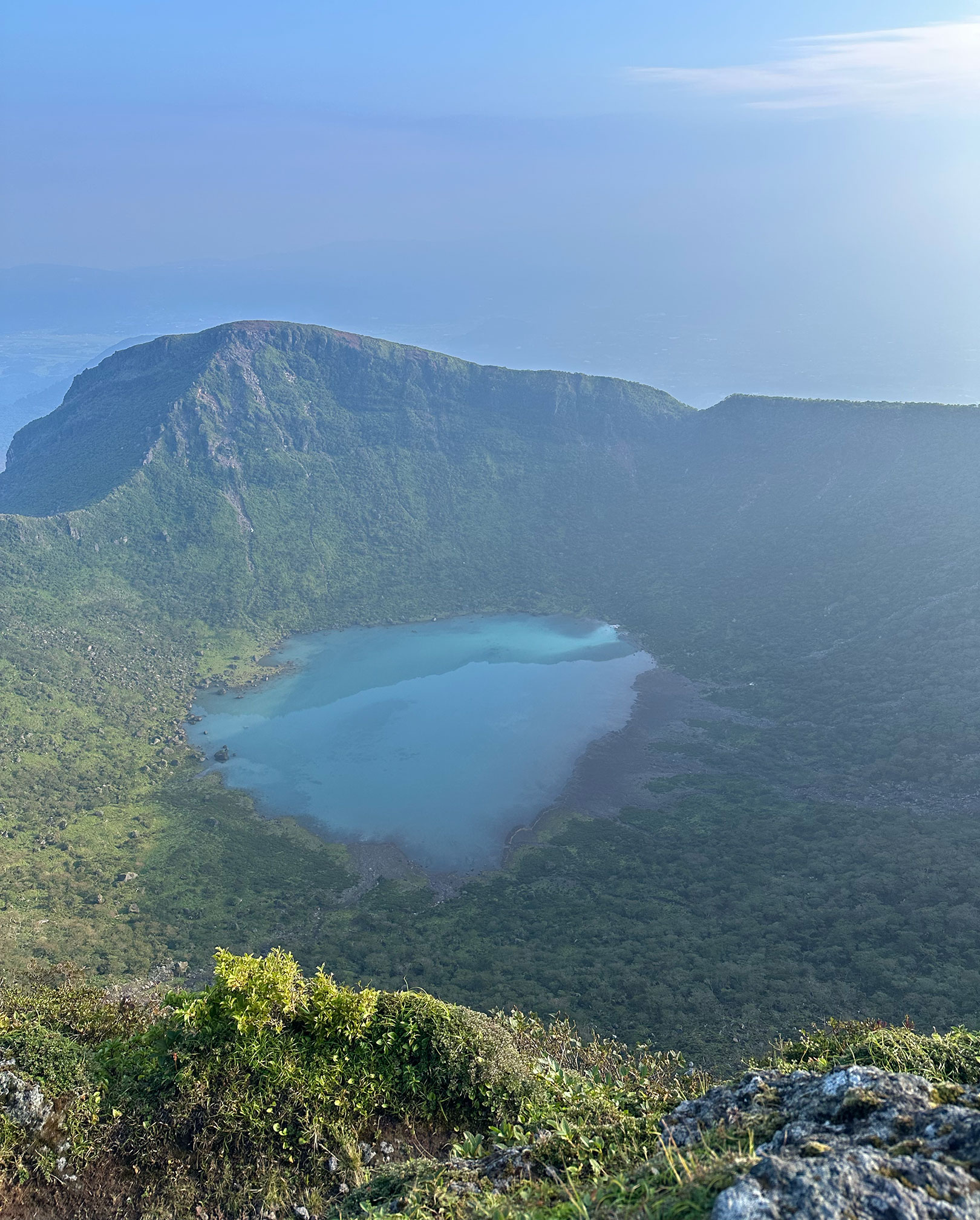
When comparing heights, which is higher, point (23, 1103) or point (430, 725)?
point (23, 1103)

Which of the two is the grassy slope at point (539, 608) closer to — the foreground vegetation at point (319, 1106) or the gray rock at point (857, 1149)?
the foreground vegetation at point (319, 1106)

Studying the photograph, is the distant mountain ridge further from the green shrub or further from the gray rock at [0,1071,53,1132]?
the green shrub

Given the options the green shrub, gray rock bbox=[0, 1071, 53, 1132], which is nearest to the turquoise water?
the green shrub

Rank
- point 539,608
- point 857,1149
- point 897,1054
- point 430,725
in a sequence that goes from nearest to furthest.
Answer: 1. point 857,1149
2. point 897,1054
3. point 430,725
4. point 539,608

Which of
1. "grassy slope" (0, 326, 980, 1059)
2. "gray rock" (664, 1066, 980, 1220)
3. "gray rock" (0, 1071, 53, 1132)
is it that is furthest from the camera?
"grassy slope" (0, 326, 980, 1059)

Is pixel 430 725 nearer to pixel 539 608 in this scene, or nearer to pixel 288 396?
pixel 539 608

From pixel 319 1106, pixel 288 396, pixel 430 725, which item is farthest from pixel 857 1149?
pixel 288 396

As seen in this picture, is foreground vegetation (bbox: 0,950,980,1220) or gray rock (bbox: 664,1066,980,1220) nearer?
gray rock (bbox: 664,1066,980,1220)

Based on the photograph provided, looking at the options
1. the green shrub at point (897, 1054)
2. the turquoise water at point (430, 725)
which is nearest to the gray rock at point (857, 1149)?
the green shrub at point (897, 1054)
